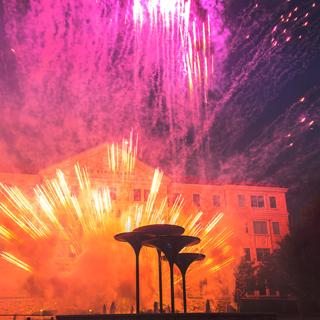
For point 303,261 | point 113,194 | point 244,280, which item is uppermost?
point 113,194

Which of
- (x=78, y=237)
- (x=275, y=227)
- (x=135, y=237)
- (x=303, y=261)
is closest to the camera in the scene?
(x=135, y=237)

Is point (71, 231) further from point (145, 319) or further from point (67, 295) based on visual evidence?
point (145, 319)

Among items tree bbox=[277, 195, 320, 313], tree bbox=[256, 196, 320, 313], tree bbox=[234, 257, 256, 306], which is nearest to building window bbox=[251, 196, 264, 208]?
tree bbox=[234, 257, 256, 306]

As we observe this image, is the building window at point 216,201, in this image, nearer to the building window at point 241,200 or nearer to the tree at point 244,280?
the building window at point 241,200

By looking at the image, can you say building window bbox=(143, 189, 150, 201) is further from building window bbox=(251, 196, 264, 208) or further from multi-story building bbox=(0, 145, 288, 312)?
building window bbox=(251, 196, 264, 208)

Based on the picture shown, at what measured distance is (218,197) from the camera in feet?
171

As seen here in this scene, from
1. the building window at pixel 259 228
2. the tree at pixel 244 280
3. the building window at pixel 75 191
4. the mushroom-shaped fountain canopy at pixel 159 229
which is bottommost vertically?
the tree at pixel 244 280

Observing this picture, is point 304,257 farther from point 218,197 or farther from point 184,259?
point 218,197

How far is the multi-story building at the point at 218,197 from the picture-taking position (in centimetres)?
4584

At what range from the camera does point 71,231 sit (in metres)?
38.7

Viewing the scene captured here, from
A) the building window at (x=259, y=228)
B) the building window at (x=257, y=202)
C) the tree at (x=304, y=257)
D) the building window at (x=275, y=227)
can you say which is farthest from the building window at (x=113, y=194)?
the building window at (x=275, y=227)

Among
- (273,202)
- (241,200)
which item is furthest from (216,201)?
(273,202)

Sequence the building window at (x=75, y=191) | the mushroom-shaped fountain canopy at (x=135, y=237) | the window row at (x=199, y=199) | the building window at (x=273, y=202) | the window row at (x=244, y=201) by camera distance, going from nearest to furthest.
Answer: the mushroom-shaped fountain canopy at (x=135, y=237) → the building window at (x=75, y=191) → the window row at (x=199, y=199) → the window row at (x=244, y=201) → the building window at (x=273, y=202)

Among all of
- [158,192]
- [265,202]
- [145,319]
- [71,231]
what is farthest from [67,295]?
[265,202]
